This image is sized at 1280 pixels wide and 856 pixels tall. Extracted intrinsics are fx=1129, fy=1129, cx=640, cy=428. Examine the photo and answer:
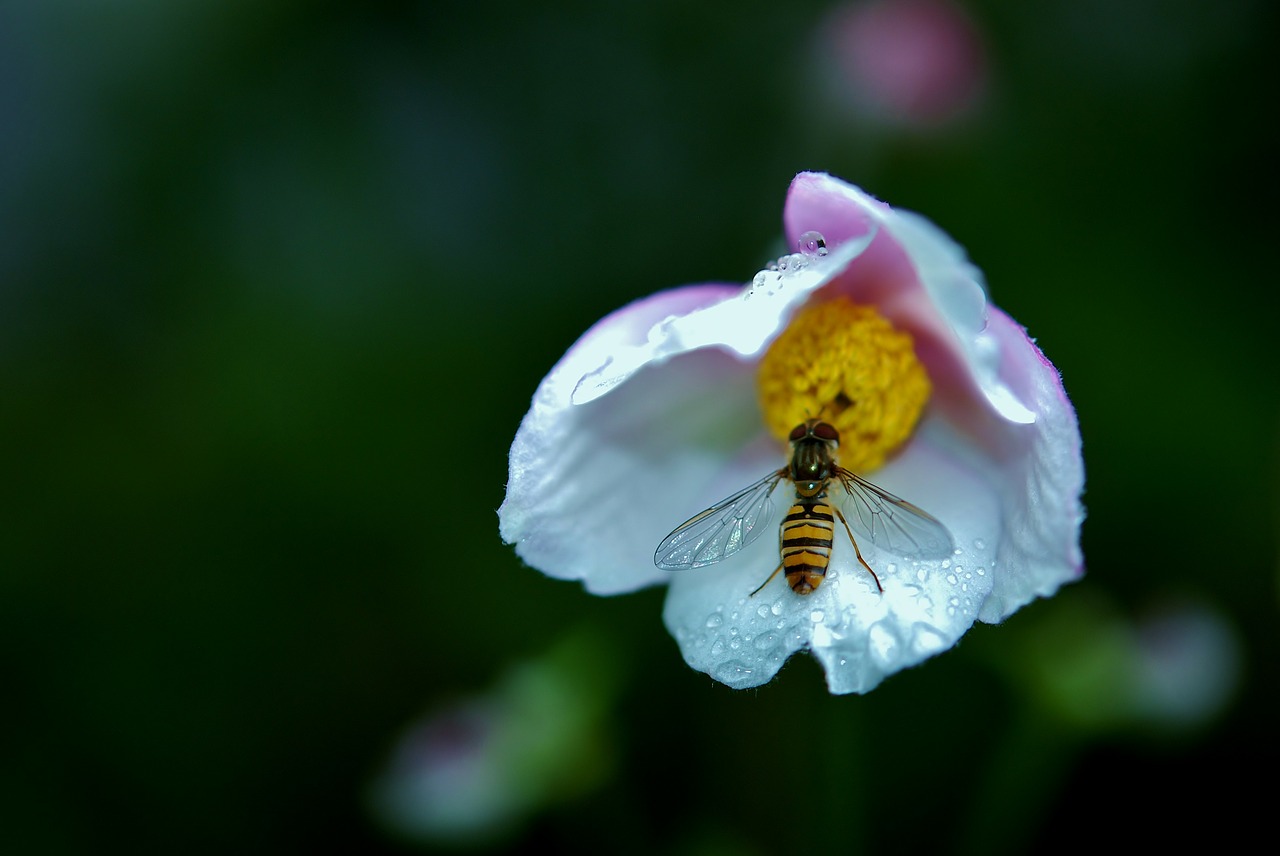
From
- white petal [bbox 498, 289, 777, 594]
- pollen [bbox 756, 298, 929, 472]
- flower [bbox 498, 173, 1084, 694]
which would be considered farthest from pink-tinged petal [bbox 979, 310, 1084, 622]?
white petal [bbox 498, 289, 777, 594]

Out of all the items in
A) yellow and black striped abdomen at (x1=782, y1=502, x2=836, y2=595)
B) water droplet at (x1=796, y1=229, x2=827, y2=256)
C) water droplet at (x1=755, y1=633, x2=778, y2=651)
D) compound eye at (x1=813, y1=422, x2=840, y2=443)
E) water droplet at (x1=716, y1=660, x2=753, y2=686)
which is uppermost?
water droplet at (x1=796, y1=229, x2=827, y2=256)

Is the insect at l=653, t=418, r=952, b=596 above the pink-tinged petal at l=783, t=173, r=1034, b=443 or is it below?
below

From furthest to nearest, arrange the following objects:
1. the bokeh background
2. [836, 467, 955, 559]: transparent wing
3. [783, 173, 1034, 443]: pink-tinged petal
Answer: the bokeh background < [836, 467, 955, 559]: transparent wing < [783, 173, 1034, 443]: pink-tinged petal

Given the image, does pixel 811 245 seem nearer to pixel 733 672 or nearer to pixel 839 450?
pixel 839 450

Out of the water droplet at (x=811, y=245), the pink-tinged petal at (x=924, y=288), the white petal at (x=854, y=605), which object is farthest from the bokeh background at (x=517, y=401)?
the water droplet at (x=811, y=245)

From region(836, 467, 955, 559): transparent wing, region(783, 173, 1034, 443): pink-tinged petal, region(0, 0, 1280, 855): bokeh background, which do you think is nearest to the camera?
region(783, 173, 1034, 443): pink-tinged petal

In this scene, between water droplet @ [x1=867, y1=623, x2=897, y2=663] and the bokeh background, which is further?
the bokeh background

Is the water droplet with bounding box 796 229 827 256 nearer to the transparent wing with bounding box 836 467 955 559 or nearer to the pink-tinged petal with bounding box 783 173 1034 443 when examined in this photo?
the pink-tinged petal with bounding box 783 173 1034 443
